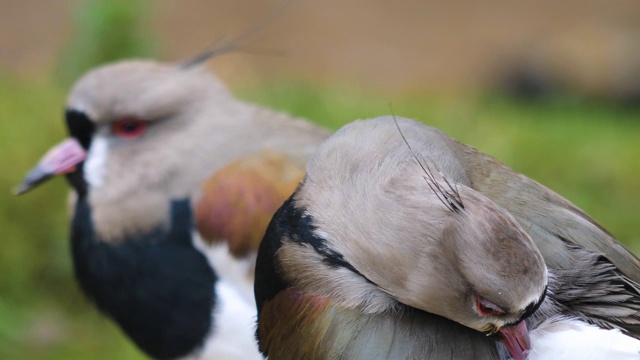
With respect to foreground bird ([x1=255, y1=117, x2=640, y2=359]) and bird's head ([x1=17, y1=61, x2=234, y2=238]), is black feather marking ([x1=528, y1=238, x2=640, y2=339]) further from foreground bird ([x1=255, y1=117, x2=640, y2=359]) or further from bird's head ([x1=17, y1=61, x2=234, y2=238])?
bird's head ([x1=17, y1=61, x2=234, y2=238])

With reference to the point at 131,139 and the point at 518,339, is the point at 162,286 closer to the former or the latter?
the point at 131,139

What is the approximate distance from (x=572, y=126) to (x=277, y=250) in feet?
11.6

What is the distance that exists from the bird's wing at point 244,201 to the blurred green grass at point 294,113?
0.88 meters

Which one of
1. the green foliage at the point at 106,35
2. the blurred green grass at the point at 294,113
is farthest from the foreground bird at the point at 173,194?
the green foliage at the point at 106,35

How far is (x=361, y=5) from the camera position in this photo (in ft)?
24.5

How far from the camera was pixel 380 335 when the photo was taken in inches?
63.8

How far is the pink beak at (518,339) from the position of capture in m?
1.56

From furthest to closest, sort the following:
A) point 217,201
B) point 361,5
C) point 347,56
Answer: point 361,5 → point 347,56 → point 217,201

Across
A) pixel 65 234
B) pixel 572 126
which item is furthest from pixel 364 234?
pixel 572 126

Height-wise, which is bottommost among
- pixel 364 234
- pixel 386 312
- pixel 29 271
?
pixel 29 271

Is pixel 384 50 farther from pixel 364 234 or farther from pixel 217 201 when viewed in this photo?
pixel 364 234

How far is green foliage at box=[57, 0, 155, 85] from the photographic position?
13.0 ft

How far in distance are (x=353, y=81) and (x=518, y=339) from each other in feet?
13.3

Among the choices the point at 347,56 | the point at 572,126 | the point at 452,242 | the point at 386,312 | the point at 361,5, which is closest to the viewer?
the point at 452,242
